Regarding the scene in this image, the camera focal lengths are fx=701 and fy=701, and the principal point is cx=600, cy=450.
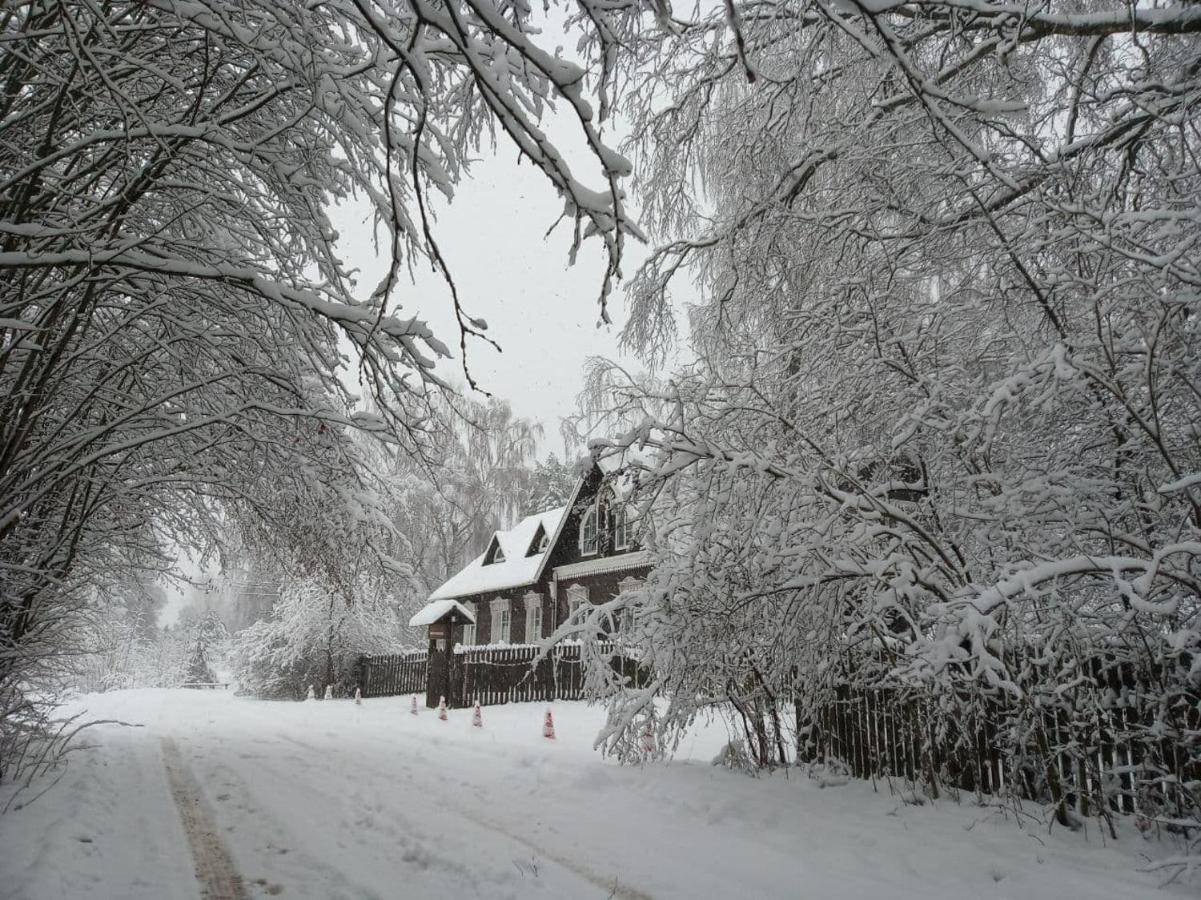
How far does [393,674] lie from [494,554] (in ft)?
25.8

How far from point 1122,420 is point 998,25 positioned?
2921 mm

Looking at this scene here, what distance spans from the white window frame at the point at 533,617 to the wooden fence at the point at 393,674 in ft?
16.2

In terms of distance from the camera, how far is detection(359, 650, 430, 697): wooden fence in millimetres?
20547

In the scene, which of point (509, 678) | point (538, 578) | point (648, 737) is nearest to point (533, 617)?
point (538, 578)

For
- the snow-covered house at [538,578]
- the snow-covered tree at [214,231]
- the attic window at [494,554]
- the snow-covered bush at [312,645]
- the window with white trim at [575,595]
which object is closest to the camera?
the snow-covered tree at [214,231]

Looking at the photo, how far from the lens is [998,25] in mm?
4934

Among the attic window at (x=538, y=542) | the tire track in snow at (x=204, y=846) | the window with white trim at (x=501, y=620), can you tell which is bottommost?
the tire track in snow at (x=204, y=846)

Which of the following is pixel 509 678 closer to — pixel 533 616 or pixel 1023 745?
pixel 533 616

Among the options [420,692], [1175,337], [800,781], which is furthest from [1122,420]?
[420,692]

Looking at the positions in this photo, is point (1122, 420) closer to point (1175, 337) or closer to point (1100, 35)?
point (1175, 337)

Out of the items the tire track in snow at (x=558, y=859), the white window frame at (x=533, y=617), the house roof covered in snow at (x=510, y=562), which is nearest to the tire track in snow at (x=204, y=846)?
the tire track in snow at (x=558, y=859)

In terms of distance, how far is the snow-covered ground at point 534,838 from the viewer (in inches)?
154

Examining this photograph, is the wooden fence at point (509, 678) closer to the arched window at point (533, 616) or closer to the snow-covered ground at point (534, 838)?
the arched window at point (533, 616)

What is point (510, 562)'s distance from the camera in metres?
26.7
